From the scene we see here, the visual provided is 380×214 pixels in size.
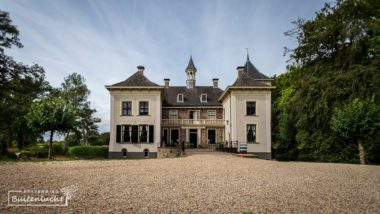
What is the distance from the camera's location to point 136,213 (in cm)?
489

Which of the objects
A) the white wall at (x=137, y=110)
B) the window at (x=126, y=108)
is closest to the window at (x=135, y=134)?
the white wall at (x=137, y=110)

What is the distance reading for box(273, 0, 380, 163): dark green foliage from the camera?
54.2 feet

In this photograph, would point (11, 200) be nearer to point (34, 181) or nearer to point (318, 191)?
point (34, 181)

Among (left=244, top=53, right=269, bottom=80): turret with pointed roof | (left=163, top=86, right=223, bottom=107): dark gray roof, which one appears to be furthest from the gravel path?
(left=244, top=53, right=269, bottom=80): turret with pointed roof

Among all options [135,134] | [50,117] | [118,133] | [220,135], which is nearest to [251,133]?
[220,135]

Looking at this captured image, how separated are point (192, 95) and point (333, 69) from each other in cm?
1609

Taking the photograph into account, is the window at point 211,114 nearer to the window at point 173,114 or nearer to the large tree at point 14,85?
the window at point 173,114

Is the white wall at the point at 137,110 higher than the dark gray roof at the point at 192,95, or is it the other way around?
the dark gray roof at the point at 192,95

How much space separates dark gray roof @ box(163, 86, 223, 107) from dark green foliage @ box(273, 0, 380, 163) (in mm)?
10014

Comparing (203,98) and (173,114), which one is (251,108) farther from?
(173,114)

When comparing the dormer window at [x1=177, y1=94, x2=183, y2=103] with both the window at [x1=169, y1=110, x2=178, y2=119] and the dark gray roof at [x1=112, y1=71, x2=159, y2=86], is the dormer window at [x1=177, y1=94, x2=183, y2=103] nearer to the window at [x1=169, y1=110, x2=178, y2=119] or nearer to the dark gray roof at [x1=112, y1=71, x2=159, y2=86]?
the window at [x1=169, y1=110, x2=178, y2=119]

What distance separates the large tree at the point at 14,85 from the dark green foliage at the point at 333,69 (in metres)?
24.3

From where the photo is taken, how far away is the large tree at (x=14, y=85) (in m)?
23.9

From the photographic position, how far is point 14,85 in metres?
24.5
